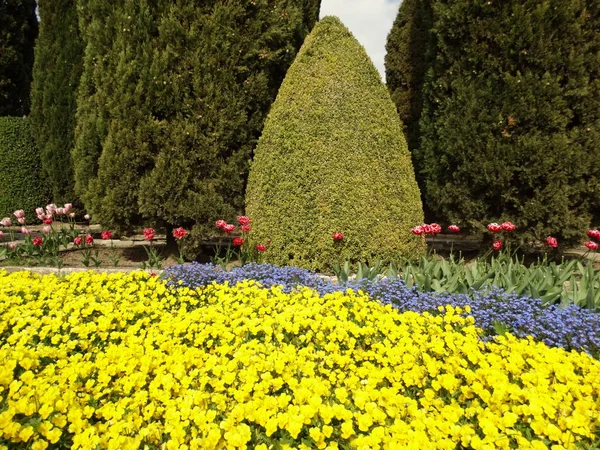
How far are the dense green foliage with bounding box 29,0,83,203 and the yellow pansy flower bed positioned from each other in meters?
6.40

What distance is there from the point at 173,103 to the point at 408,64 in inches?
221

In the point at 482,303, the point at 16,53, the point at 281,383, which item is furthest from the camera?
the point at 16,53

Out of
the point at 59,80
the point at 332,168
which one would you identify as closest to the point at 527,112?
the point at 332,168

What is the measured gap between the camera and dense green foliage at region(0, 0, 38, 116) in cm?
973

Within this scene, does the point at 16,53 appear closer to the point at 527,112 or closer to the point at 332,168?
the point at 332,168

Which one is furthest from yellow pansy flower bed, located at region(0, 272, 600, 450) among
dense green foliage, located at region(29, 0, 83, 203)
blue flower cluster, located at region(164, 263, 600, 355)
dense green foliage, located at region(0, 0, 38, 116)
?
dense green foliage, located at region(0, 0, 38, 116)

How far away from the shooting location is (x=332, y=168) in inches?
173

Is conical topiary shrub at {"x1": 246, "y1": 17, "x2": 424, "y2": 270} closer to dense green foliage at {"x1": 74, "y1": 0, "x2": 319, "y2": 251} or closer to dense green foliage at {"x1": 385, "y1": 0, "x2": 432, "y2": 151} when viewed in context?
dense green foliage at {"x1": 74, "y1": 0, "x2": 319, "y2": 251}

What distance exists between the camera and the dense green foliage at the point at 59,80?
8.48 m

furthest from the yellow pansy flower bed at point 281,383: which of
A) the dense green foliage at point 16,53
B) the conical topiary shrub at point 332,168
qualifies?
the dense green foliage at point 16,53

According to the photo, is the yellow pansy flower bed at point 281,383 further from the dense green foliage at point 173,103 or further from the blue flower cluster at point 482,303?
→ the dense green foliage at point 173,103

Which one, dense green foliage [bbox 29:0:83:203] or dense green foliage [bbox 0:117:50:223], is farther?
dense green foliage [bbox 0:117:50:223]

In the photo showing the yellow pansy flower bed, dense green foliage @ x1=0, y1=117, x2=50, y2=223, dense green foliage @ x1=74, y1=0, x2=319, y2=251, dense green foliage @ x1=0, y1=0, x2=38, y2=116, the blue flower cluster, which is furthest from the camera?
dense green foliage @ x1=0, y1=0, x2=38, y2=116

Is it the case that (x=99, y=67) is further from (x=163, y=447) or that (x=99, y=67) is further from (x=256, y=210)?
(x=163, y=447)
